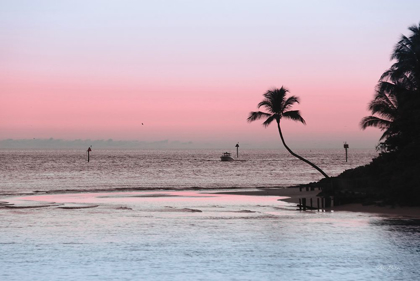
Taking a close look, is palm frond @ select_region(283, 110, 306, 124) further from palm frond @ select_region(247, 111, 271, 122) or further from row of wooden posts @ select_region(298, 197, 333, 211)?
row of wooden posts @ select_region(298, 197, 333, 211)

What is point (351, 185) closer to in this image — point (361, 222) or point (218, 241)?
point (361, 222)

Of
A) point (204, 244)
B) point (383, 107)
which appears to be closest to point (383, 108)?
point (383, 107)

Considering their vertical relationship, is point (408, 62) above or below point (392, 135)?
above

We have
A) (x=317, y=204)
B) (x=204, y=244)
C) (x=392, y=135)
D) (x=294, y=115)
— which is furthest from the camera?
(x=294, y=115)

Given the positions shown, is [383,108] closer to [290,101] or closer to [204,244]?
[290,101]

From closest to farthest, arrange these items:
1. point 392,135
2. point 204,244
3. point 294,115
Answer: point 204,244, point 392,135, point 294,115

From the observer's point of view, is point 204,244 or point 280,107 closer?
point 204,244

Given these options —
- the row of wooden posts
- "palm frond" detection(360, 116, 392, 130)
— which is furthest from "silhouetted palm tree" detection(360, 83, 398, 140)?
→ the row of wooden posts

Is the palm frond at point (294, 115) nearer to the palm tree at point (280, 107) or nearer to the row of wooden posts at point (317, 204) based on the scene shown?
the palm tree at point (280, 107)

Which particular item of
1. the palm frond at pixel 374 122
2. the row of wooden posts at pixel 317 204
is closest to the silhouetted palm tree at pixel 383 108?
the palm frond at pixel 374 122

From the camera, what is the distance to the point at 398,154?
4312 cm

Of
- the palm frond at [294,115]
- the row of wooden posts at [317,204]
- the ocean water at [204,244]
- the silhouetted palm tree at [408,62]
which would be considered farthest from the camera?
the palm frond at [294,115]

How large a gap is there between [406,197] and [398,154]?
22.8ft

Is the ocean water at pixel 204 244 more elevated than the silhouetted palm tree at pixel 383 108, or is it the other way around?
the silhouetted palm tree at pixel 383 108
